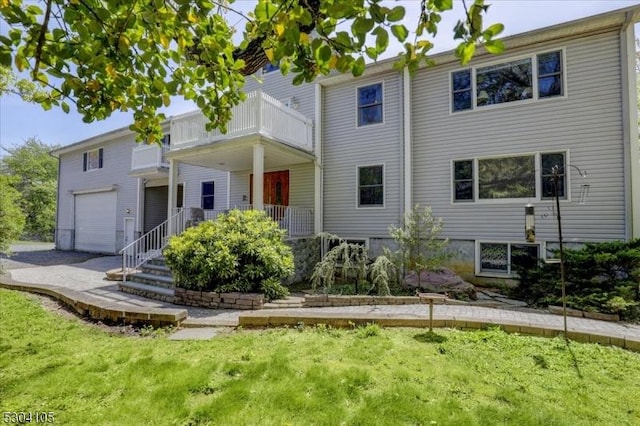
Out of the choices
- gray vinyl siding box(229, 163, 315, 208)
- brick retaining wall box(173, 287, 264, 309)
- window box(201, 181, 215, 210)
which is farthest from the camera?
window box(201, 181, 215, 210)

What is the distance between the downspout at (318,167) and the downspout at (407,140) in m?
2.85

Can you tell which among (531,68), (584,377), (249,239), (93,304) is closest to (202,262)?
(249,239)

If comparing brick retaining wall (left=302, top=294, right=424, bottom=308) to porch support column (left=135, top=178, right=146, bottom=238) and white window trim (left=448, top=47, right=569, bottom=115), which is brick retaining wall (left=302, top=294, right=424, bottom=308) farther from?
porch support column (left=135, top=178, right=146, bottom=238)

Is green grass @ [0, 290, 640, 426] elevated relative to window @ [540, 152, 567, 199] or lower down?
lower down

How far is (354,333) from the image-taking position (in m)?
4.61

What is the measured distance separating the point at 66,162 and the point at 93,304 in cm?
1874

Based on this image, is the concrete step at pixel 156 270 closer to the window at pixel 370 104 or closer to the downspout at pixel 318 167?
the downspout at pixel 318 167

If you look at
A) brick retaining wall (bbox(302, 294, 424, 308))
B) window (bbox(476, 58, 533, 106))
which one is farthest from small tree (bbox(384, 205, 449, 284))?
window (bbox(476, 58, 533, 106))

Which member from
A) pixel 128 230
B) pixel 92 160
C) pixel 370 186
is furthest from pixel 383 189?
pixel 92 160

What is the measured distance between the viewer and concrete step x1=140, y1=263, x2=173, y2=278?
8742 millimetres

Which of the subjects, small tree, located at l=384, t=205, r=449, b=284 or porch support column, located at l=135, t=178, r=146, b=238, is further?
porch support column, located at l=135, t=178, r=146, b=238

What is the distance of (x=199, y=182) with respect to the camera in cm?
1451

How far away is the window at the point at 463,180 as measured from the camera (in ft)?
30.1

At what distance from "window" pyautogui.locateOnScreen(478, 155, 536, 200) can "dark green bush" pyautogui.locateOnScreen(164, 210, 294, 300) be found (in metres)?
5.71
